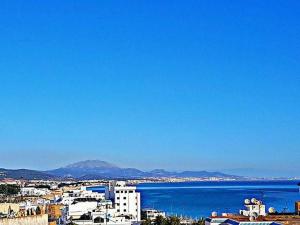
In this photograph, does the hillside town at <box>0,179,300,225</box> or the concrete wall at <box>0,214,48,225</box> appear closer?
the concrete wall at <box>0,214,48,225</box>

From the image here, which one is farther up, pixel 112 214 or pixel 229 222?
pixel 229 222

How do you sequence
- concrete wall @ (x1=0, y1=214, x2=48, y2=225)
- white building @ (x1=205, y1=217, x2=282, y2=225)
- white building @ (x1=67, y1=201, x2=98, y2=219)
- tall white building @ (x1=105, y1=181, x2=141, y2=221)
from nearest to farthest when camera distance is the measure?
white building @ (x1=205, y1=217, x2=282, y2=225)
concrete wall @ (x1=0, y1=214, x2=48, y2=225)
white building @ (x1=67, y1=201, x2=98, y2=219)
tall white building @ (x1=105, y1=181, x2=141, y2=221)

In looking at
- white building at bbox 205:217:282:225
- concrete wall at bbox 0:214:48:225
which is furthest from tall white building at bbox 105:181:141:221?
white building at bbox 205:217:282:225

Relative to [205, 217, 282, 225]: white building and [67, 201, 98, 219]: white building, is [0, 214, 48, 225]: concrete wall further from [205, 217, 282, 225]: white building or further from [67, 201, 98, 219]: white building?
[67, 201, 98, 219]: white building

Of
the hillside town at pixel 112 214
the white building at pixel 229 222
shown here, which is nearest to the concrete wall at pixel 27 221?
the hillside town at pixel 112 214

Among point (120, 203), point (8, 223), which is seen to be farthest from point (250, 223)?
point (120, 203)

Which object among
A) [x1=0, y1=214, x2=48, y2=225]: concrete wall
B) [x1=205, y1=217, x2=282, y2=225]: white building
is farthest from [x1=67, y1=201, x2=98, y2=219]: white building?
[x1=205, y1=217, x2=282, y2=225]: white building

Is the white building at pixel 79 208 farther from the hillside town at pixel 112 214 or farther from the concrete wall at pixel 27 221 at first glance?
the concrete wall at pixel 27 221

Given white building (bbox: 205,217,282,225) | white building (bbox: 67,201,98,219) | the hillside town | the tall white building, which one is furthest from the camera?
the tall white building

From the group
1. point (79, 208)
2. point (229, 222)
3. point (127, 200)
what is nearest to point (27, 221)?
point (229, 222)

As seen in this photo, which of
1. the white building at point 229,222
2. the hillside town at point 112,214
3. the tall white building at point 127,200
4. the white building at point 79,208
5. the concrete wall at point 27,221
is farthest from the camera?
the tall white building at point 127,200

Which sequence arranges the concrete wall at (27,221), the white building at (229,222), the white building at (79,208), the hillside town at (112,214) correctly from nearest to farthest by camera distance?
1. the white building at (229,222)
2. the concrete wall at (27,221)
3. the hillside town at (112,214)
4. the white building at (79,208)

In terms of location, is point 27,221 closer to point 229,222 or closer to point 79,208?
point 229,222

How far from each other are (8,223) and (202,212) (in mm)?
68225
